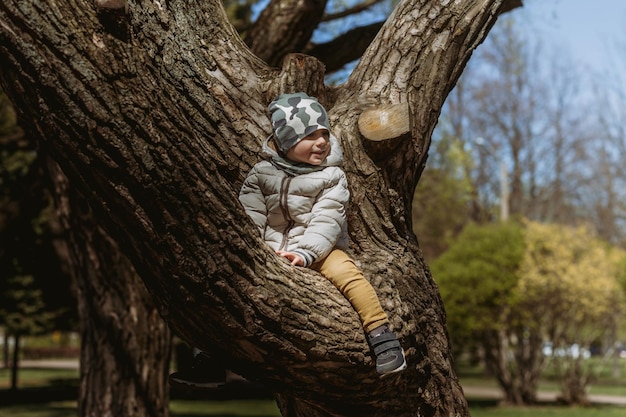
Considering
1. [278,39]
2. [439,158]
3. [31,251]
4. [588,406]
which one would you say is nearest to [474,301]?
[588,406]

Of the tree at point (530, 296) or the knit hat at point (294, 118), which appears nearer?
the knit hat at point (294, 118)

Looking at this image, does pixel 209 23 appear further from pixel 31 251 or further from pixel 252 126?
pixel 31 251

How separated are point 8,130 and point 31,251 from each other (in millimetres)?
5666

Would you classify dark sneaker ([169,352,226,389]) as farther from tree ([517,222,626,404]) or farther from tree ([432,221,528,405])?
tree ([517,222,626,404])

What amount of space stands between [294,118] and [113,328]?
389cm

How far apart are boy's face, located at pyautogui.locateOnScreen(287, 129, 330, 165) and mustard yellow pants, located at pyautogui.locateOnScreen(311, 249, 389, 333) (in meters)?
0.42

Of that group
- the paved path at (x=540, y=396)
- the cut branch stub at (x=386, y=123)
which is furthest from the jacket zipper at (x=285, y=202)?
the paved path at (x=540, y=396)

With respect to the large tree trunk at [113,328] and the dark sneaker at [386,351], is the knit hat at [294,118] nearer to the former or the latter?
the dark sneaker at [386,351]

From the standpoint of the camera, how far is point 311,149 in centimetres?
332

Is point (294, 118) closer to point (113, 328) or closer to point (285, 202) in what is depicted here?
point (285, 202)

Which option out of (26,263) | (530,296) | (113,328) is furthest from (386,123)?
(530,296)

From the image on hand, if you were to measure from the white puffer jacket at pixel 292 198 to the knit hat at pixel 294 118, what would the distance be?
86mm

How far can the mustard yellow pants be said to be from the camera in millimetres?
3082

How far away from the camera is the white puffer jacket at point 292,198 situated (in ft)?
10.6
